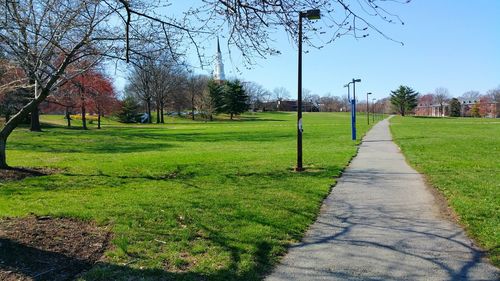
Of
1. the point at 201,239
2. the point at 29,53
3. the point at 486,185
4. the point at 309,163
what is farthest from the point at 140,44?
the point at 486,185

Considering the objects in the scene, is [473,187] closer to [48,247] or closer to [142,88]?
[48,247]

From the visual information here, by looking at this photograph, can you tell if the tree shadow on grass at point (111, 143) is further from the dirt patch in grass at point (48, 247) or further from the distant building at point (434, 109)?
the distant building at point (434, 109)

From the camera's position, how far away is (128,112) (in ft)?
262

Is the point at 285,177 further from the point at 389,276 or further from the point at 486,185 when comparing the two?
the point at 389,276

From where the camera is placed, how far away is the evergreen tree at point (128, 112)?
78.7 metres

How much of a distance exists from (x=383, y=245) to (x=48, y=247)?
398 cm

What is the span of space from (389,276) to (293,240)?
1.52m

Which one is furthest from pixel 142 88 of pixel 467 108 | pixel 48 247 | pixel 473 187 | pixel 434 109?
pixel 434 109

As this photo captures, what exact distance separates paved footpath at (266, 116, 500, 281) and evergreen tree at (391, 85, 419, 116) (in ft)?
437

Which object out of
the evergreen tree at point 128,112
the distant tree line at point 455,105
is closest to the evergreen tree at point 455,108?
the distant tree line at point 455,105

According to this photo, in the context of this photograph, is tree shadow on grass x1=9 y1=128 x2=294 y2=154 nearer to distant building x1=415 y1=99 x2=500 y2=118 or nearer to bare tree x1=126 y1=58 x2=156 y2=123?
bare tree x1=126 y1=58 x2=156 y2=123

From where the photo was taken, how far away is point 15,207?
24.7ft

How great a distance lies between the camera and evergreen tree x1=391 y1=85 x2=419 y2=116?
441ft

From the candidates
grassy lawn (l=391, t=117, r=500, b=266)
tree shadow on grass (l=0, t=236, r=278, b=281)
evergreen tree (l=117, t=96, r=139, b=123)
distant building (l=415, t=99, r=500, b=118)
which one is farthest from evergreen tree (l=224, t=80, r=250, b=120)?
tree shadow on grass (l=0, t=236, r=278, b=281)
